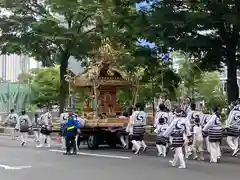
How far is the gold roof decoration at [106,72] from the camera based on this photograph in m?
23.6

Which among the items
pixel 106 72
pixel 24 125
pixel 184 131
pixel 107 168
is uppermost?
pixel 106 72

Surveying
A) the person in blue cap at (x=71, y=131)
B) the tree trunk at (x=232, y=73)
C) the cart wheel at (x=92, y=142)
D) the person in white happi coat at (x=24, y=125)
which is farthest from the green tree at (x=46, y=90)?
the person in blue cap at (x=71, y=131)

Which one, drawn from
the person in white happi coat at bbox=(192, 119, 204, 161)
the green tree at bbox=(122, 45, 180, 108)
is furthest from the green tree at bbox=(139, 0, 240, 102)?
the person in white happi coat at bbox=(192, 119, 204, 161)

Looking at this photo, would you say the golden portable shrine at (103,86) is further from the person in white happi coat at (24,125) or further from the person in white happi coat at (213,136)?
the person in white happi coat at (213,136)

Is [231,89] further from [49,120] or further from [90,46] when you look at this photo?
[90,46]

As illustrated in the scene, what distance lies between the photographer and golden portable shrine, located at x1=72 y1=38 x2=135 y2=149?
2266cm

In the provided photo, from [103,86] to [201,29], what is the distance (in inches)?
240

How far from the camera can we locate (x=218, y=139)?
53.3ft

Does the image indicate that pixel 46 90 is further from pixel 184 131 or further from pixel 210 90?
pixel 184 131

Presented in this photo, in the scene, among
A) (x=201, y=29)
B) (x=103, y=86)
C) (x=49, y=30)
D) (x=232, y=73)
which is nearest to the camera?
(x=201, y=29)

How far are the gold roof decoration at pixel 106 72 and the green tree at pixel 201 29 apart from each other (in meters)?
2.36

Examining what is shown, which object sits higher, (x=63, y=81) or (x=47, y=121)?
(x=63, y=81)

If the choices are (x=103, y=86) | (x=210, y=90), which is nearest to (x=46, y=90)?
(x=210, y=90)

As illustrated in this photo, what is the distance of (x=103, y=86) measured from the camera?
24391 millimetres
